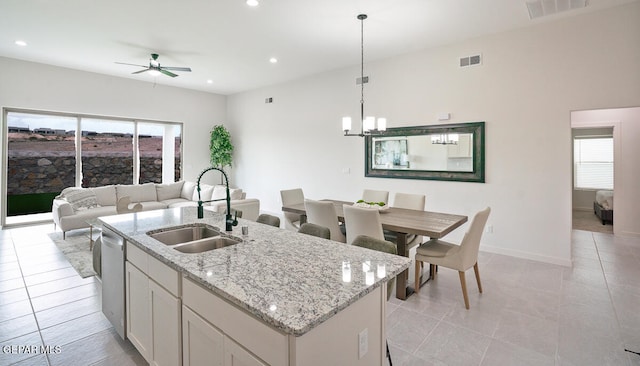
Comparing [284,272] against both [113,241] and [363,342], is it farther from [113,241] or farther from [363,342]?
[113,241]

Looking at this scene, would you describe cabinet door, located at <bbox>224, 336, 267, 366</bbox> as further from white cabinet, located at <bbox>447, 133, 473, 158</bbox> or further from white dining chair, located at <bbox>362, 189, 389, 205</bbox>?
white cabinet, located at <bbox>447, 133, 473, 158</bbox>

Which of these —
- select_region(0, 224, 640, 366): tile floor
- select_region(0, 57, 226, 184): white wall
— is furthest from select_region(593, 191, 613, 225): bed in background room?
select_region(0, 57, 226, 184): white wall

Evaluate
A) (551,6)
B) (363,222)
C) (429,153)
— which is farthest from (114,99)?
(551,6)

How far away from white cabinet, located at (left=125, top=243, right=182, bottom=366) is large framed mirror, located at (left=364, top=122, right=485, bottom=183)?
430 centimetres

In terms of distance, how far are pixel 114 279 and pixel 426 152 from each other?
447cm

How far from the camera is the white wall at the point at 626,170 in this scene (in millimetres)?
5363

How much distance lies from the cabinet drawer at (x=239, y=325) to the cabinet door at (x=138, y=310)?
0.60m

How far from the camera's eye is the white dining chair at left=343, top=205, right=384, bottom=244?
10.1 ft

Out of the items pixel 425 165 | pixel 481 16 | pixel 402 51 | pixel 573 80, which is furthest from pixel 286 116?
pixel 573 80

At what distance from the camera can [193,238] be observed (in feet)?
8.13

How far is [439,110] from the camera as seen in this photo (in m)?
4.94

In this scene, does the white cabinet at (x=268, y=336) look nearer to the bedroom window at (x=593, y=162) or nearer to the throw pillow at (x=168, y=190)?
the throw pillow at (x=168, y=190)

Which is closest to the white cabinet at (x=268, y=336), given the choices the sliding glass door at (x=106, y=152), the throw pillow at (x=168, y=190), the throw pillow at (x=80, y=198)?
the throw pillow at (x=80, y=198)

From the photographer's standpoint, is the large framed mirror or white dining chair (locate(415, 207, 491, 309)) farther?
the large framed mirror
